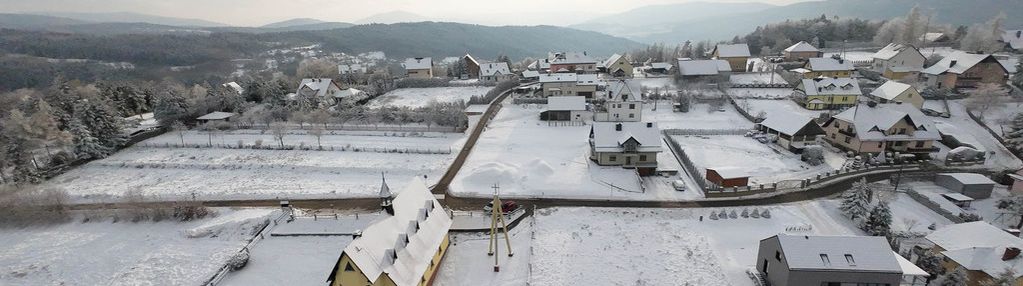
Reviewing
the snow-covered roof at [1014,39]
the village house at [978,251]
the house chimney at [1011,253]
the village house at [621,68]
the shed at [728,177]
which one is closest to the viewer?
the village house at [978,251]

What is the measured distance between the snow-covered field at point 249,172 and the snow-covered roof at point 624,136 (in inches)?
546

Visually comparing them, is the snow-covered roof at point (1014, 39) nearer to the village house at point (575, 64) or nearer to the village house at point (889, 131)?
the village house at point (889, 131)

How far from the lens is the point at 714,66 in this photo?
7388 cm

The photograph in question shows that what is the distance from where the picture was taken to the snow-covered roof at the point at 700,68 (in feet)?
240

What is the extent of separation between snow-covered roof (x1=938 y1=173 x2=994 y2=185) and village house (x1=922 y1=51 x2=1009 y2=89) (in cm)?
3405

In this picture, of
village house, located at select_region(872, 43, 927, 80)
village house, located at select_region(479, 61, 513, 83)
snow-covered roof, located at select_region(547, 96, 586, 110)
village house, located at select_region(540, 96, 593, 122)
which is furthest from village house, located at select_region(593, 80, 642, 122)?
village house, located at select_region(872, 43, 927, 80)

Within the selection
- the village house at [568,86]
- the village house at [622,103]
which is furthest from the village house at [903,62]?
the village house at [568,86]

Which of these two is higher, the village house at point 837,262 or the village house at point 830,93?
the village house at point 830,93

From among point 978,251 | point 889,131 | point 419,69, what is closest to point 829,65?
point 889,131

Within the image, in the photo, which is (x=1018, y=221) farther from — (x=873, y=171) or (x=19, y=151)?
(x=19, y=151)

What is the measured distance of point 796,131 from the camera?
42.8 m

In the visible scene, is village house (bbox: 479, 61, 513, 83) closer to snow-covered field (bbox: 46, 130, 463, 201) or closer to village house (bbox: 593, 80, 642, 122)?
village house (bbox: 593, 80, 642, 122)

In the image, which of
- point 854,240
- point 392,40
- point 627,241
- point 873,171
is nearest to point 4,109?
point 627,241

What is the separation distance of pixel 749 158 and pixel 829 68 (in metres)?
38.3
